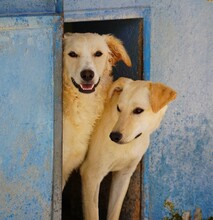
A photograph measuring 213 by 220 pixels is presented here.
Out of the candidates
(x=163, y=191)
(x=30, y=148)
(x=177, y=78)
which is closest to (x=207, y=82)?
(x=177, y=78)

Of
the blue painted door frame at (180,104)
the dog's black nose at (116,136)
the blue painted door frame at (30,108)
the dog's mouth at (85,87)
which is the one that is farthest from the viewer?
the blue painted door frame at (180,104)

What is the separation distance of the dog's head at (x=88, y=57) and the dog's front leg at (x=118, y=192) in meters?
0.83

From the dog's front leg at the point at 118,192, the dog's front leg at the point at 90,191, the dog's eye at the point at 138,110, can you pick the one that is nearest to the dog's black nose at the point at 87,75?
the dog's eye at the point at 138,110

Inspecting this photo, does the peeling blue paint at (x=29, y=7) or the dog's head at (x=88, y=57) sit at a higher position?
the peeling blue paint at (x=29, y=7)

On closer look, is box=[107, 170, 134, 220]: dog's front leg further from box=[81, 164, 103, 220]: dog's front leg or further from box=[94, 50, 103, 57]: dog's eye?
box=[94, 50, 103, 57]: dog's eye

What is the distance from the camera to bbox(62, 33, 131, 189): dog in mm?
5520

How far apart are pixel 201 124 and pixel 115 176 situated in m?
0.89

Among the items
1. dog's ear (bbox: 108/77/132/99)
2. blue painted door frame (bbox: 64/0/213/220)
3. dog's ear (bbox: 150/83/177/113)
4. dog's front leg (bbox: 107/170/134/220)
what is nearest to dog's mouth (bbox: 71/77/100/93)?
dog's ear (bbox: 108/77/132/99)

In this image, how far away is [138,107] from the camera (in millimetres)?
5496

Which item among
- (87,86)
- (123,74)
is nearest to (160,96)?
(87,86)

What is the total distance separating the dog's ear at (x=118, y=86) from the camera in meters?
5.65

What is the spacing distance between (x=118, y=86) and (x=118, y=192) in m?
0.92

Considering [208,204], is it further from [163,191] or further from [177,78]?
[177,78]

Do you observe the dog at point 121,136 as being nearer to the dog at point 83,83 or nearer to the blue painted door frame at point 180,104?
the dog at point 83,83
